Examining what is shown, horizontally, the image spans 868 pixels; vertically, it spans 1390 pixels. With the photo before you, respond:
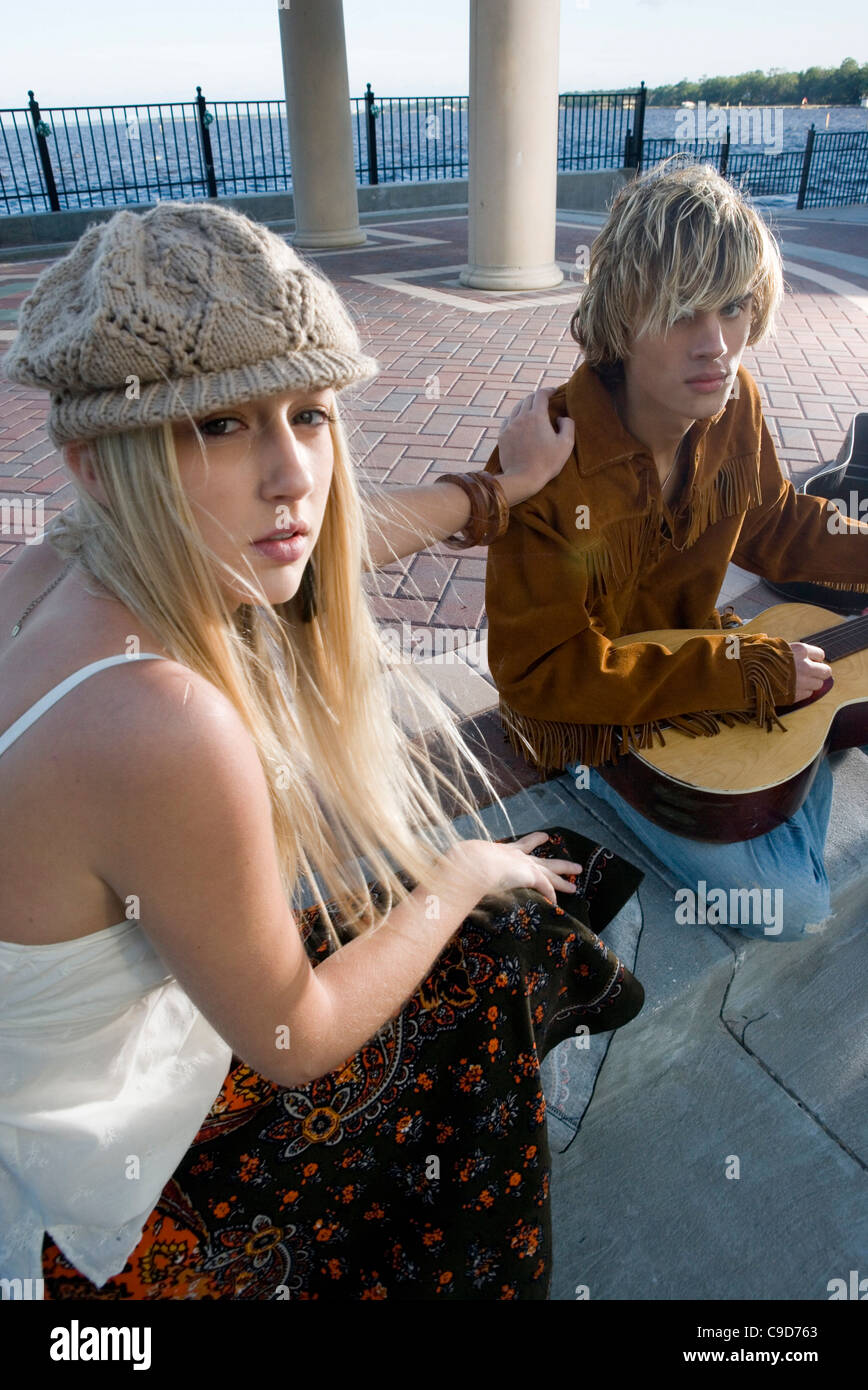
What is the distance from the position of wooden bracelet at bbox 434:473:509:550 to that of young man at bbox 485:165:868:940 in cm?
9

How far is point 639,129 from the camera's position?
13.7 metres

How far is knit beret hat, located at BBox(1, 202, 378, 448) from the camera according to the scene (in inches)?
37.4

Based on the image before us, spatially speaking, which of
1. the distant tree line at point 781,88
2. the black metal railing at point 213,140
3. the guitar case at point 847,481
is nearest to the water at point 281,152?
the black metal railing at point 213,140

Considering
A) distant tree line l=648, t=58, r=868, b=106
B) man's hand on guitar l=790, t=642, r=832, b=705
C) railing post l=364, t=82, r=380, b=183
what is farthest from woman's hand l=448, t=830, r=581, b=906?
distant tree line l=648, t=58, r=868, b=106

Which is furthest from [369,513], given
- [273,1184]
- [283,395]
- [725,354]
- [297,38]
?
[297,38]

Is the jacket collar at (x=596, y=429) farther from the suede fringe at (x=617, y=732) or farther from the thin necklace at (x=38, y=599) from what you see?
the thin necklace at (x=38, y=599)

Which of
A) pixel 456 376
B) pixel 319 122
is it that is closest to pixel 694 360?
pixel 456 376

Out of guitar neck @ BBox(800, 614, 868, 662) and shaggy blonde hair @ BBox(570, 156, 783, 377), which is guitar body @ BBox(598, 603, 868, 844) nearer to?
guitar neck @ BBox(800, 614, 868, 662)

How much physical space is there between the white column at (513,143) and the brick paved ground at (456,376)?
34cm

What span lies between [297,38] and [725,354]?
30.3 feet

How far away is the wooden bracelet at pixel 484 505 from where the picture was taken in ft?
5.98

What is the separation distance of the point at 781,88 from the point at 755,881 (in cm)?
5191

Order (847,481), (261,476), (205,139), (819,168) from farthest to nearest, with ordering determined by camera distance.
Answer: (819,168), (205,139), (847,481), (261,476)

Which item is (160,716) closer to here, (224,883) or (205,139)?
(224,883)
